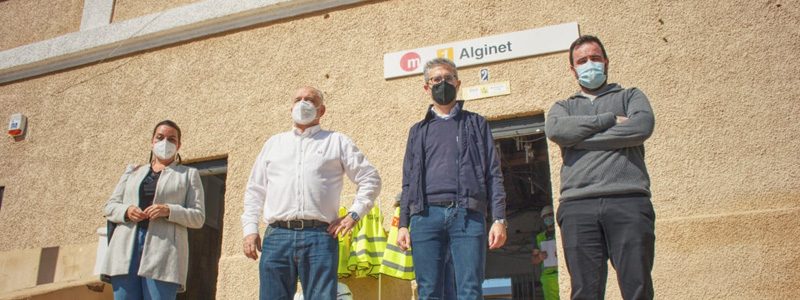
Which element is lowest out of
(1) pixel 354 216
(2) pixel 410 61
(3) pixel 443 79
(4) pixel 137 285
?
(4) pixel 137 285

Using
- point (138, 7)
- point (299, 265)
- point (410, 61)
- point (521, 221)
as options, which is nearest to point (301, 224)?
point (299, 265)

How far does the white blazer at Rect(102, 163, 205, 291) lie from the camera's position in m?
4.00

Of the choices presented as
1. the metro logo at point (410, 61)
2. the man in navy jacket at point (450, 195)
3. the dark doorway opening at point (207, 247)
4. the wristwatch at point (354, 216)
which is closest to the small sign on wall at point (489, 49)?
the metro logo at point (410, 61)

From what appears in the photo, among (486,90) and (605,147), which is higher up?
(486,90)

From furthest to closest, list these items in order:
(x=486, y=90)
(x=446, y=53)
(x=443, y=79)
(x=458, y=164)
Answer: (x=446, y=53) → (x=486, y=90) → (x=443, y=79) → (x=458, y=164)

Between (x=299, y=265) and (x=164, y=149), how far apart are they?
Answer: 154 centimetres

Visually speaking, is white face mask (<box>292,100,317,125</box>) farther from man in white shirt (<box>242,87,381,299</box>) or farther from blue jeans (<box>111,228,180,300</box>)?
blue jeans (<box>111,228,180,300</box>)

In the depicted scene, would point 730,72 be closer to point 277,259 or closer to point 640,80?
point 640,80

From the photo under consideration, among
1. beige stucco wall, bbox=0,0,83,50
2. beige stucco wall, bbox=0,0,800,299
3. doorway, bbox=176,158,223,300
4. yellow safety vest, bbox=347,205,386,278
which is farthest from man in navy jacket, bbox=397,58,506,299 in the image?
beige stucco wall, bbox=0,0,83,50

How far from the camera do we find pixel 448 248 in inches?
135

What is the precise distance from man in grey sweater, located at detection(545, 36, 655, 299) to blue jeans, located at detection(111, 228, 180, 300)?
2368 mm

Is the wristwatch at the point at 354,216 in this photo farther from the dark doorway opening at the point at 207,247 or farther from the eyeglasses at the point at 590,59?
the dark doorway opening at the point at 207,247

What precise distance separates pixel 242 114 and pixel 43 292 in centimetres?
232

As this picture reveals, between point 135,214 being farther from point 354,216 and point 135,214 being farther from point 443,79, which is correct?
point 443,79
